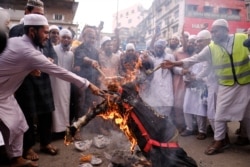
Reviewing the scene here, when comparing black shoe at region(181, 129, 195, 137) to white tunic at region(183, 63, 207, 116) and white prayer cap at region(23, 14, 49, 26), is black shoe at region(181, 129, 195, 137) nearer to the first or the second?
white tunic at region(183, 63, 207, 116)

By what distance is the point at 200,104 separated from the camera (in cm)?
609

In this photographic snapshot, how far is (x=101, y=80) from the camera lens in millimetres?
5750

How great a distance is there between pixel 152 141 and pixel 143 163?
1.97 ft

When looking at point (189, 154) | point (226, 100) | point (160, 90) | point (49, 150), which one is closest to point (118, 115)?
point (49, 150)

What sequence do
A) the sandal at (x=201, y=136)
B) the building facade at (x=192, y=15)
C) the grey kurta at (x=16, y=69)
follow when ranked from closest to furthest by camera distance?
the grey kurta at (x=16, y=69) < the sandal at (x=201, y=136) < the building facade at (x=192, y=15)

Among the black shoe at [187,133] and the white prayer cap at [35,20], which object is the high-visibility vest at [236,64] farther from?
the white prayer cap at [35,20]

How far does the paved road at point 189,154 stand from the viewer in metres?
4.57

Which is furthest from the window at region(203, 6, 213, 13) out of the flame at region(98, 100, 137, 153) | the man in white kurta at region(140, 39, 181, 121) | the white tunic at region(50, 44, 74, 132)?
the flame at region(98, 100, 137, 153)

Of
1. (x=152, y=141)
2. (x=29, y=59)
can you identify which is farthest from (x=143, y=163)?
(x=29, y=59)

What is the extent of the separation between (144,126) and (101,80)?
2.30 meters

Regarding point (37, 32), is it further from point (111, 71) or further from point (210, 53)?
point (210, 53)

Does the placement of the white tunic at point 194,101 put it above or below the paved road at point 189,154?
above

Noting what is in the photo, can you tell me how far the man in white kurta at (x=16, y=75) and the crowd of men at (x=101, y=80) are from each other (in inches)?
0.5

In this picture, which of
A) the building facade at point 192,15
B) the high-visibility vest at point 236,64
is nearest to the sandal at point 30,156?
the high-visibility vest at point 236,64
